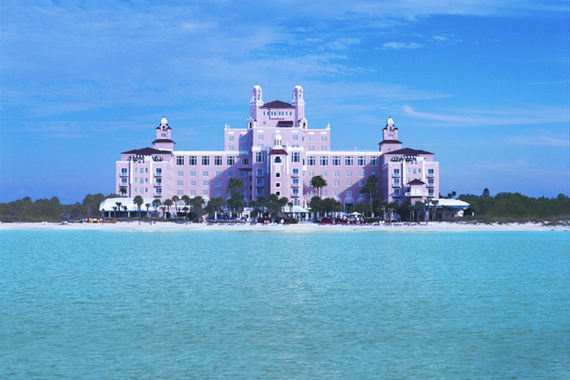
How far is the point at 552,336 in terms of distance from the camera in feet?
60.8

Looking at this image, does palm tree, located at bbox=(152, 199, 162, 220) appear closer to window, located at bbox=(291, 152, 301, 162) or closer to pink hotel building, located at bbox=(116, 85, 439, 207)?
pink hotel building, located at bbox=(116, 85, 439, 207)

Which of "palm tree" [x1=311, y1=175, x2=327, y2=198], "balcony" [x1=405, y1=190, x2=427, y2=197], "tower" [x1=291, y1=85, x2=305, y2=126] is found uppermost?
"tower" [x1=291, y1=85, x2=305, y2=126]

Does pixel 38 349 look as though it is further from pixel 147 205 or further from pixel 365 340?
pixel 147 205

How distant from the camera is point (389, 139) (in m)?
153

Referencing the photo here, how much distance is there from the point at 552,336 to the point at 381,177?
129 meters

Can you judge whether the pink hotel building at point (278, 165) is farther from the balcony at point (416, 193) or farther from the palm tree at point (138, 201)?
the palm tree at point (138, 201)

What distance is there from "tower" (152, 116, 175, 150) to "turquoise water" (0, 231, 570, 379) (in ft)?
367

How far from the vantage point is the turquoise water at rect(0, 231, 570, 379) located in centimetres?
1502

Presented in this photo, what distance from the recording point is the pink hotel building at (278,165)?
137500mm

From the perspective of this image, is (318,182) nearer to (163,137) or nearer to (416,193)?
(416,193)

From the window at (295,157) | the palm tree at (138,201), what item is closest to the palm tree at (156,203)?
the palm tree at (138,201)

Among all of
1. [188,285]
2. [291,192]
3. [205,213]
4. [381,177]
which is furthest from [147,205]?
[188,285]

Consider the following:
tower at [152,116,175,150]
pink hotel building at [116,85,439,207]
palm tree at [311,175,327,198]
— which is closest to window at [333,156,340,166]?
pink hotel building at [116,85,439,207]

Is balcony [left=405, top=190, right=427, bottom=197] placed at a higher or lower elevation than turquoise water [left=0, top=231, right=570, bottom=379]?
higher
